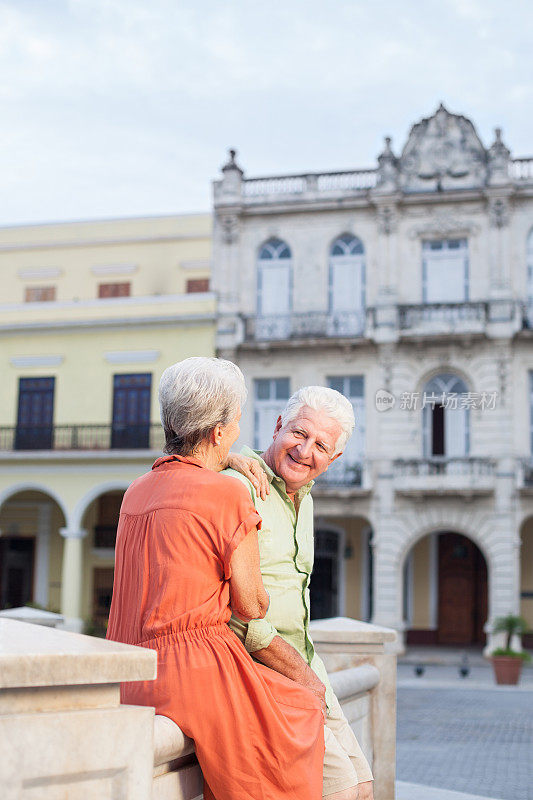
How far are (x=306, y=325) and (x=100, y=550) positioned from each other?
8.20 metres

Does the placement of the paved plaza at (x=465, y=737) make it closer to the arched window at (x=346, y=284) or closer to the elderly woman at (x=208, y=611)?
the elderly woman at (x=208, y=611)

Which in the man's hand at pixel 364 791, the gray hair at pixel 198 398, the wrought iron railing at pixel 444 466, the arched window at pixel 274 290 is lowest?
the man's hand at pixel 364 791

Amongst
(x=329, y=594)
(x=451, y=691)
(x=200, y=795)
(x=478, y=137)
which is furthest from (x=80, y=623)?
(x=200, y=795)

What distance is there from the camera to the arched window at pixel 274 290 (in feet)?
81.9

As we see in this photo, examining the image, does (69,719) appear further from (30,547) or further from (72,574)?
(30,547)

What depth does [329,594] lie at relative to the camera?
25.6 metres

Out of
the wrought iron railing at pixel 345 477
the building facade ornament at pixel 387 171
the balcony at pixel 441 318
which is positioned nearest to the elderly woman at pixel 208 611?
the balcony at pixel 441 318

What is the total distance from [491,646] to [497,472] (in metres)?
4.01

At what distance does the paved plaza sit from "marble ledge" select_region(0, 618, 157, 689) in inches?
152

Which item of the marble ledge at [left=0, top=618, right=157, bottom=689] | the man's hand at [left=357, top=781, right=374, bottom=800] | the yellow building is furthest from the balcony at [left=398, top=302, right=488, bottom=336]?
the marble ledge at [left=0, top=618, right=157, bottom=689]

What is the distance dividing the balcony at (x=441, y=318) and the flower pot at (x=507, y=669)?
824 centimetres

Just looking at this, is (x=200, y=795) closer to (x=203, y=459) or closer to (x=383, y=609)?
(x=203, y=459)

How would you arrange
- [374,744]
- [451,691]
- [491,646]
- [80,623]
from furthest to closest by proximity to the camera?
1. [80,623]
2. [491,646]
3. [451,691]
4. [374,744]

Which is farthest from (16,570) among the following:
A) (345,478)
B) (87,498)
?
(345,478)
